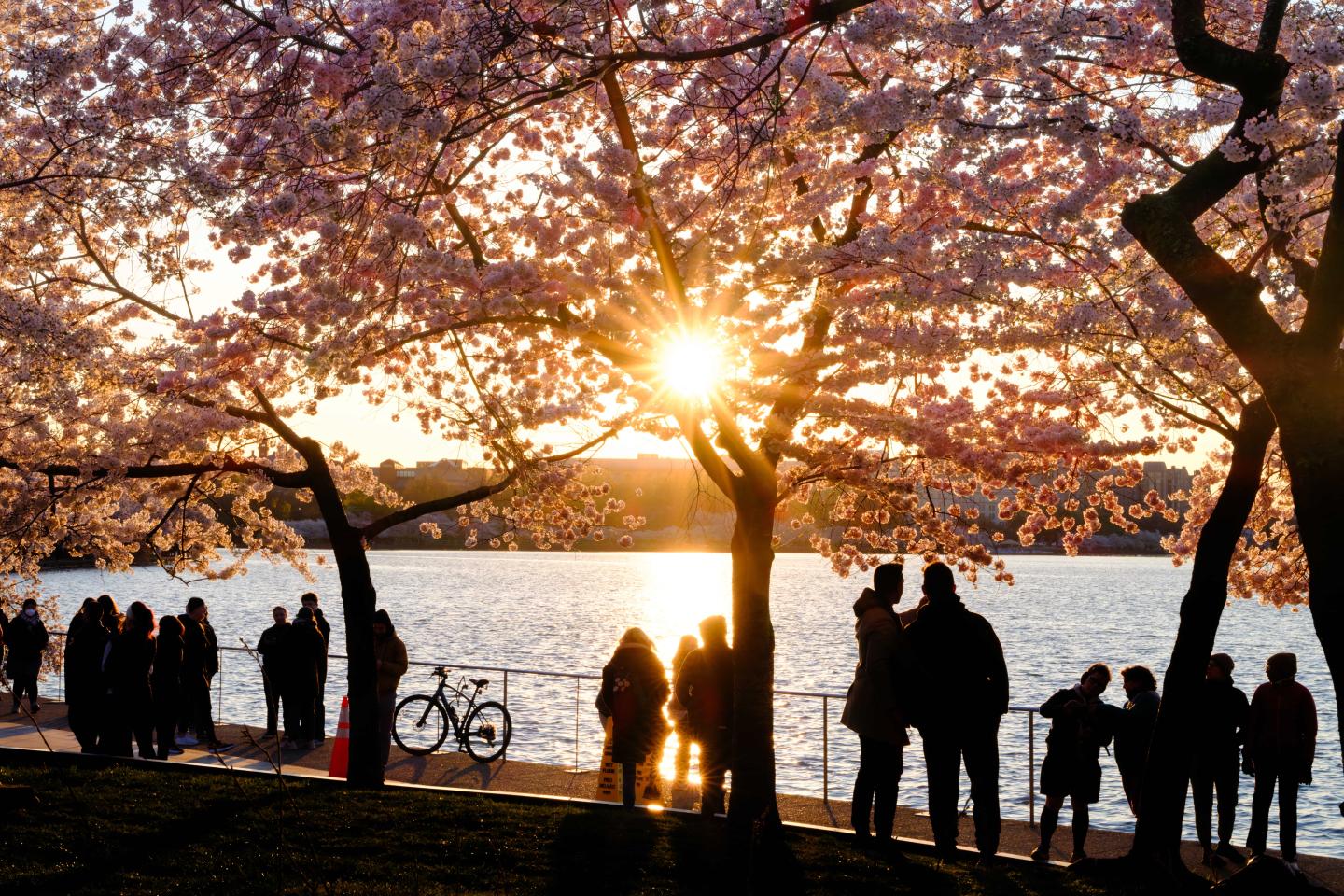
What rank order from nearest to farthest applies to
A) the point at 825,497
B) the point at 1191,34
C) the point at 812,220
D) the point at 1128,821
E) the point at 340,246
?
→ the point at 1191,34, the point at 340,246, the point at 812,220, the point at 825,497, the point at 1128,821

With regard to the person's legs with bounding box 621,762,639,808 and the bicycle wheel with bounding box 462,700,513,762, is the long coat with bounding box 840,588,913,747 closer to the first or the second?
the person's legs with bounding box 621,762,639,808

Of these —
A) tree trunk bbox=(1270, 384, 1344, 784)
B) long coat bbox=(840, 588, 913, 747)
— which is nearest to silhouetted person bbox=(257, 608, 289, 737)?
long coat bbox=(840, 588, 913, 747)

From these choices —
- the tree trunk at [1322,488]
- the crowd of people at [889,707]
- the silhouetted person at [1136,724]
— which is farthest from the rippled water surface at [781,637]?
the tree trunk at [1322,488]

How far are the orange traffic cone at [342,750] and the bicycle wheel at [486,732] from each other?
240 centimetres

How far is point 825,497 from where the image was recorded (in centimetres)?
1653

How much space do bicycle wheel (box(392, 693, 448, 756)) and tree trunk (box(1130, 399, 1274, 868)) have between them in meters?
10.5

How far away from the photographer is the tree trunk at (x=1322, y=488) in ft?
20.3

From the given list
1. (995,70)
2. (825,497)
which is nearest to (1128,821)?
(825,497)

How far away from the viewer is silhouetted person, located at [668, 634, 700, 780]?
1252 cm

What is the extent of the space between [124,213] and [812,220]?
7.23 metres

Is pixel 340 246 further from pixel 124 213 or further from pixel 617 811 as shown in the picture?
pixel 617 811

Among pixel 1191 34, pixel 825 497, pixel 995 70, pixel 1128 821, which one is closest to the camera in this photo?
pixel 1191 34

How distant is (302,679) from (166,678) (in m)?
2.35

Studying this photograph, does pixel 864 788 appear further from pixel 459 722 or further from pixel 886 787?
pixel 459 722
